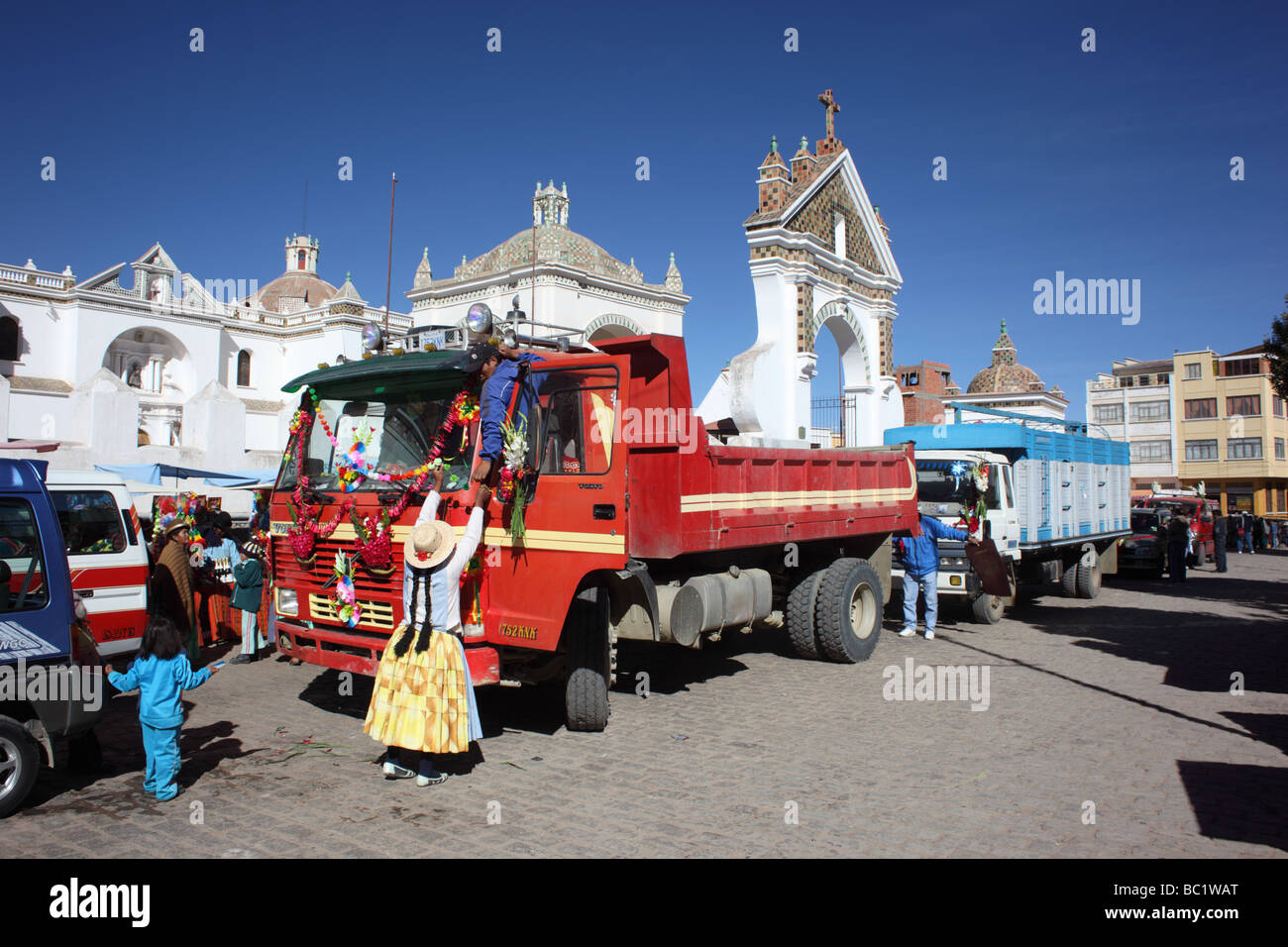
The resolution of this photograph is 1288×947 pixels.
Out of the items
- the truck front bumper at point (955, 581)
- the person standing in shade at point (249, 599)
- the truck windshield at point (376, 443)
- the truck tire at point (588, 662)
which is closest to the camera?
the truck windshield at point (376, 443)

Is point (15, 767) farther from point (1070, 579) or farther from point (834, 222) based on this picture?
point (834, 222)

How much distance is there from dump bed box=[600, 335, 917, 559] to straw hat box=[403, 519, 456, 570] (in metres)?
1.33

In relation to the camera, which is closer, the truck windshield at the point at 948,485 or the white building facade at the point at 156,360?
the truck windshield at the point at 948,485

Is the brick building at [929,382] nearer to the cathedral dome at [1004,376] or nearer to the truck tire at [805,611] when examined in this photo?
the cathedral dome at [1004,376]

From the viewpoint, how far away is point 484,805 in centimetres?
531

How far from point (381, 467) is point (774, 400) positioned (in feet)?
42.8

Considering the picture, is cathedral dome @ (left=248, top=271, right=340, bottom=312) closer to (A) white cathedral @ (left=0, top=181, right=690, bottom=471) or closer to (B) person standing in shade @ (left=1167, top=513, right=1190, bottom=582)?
(A) white cathedral @ (left=0, top=181, right=690, bottom=471)

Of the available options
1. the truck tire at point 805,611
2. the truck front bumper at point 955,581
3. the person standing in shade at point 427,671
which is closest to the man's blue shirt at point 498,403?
the person standing in shade at point 427,671

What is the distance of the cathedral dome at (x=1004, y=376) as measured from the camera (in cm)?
4953

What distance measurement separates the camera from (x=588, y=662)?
261 inches

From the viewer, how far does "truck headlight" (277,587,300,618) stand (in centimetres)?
691

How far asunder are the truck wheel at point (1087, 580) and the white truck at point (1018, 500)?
0.02 meters

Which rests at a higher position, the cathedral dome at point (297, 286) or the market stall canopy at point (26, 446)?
the cathedral dome at point (297, 286)
